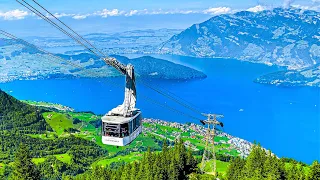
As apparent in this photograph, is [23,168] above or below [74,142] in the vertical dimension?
above

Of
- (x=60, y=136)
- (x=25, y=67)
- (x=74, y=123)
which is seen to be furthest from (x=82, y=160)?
(x=25, y=67)

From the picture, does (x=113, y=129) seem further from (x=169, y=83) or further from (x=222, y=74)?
(x=222, y=74)

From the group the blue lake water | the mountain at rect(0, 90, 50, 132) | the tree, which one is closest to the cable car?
the tree

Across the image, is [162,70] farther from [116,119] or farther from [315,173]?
[116,119]

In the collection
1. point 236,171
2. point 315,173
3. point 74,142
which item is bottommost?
point 74,142

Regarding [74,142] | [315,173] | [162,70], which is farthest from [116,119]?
[162,70]

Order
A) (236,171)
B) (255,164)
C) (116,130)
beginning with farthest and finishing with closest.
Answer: (236,171) → (255,164) → (116,130)

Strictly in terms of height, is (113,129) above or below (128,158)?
above

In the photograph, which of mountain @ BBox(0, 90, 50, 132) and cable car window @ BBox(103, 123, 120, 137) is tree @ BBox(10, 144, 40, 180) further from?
mountain @ BBox(0, 90, 50, 132)
